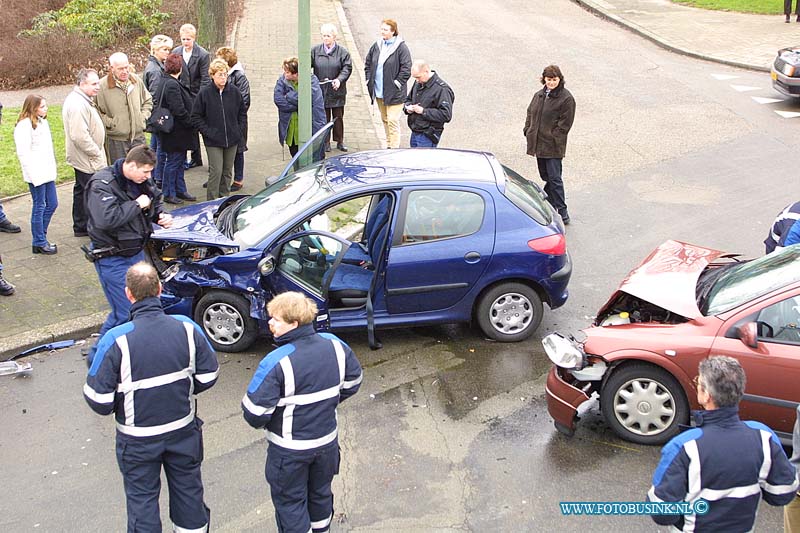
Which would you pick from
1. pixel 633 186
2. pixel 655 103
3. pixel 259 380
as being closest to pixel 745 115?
pixel 655 103

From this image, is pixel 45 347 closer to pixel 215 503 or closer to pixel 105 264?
pixel 105 264

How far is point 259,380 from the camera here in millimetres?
4641

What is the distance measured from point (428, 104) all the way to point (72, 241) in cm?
→ 454

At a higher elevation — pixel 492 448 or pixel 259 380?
pixel 259 380

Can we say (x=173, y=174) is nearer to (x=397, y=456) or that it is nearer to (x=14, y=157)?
(x=14, y=157)

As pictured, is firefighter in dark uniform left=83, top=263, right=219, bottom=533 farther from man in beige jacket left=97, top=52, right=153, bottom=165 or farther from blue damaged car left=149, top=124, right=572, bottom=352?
man in beige jacket left=97, top=52, right=153, bottom=165

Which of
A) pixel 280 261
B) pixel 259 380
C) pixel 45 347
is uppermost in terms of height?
pixel 259 380

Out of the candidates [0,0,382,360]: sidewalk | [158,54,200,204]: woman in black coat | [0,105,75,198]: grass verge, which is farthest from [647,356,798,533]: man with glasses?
[0,105,75,198]: grass verge

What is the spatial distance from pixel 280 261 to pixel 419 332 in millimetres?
1562

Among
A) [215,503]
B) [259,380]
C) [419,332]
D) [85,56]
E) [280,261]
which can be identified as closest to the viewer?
[259,380]

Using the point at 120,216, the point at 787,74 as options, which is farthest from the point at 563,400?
the point at 787,74

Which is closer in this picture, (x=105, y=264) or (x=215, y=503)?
(x=215, y=503)

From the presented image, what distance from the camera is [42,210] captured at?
Result: 9.30 m

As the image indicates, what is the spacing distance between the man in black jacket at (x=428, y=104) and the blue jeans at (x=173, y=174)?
2.89m
